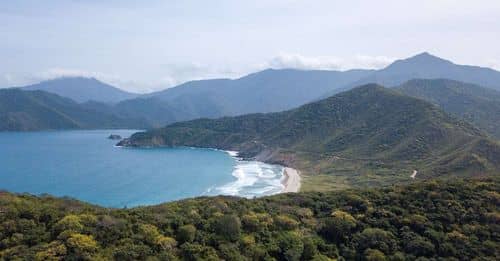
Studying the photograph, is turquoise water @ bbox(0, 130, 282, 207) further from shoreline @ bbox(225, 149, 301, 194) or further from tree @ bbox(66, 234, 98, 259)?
tree @ bbox(66, 234, 98, 259)

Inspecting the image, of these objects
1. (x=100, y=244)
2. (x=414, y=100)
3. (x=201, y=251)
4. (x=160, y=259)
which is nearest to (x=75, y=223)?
(x=100, y=244)

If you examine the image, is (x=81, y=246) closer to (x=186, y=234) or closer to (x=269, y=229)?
(x=186, y=234)

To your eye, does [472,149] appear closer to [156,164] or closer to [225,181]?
[225,181]

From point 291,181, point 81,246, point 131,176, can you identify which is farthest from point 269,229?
point 131,176

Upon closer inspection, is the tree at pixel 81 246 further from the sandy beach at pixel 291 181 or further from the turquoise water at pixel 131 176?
the sandy beach at pixel 291 181

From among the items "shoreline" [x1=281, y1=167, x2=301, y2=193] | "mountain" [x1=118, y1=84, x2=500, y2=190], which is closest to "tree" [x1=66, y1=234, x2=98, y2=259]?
"shoreline" [x1=281, y1=167, x2=301, y2=193]
